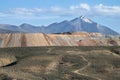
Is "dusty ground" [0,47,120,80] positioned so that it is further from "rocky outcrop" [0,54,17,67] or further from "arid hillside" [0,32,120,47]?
"arid hillside" [0,32,120,47]

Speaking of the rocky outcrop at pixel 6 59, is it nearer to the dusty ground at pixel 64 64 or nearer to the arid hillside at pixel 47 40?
the dusty ground at pixel 64 64

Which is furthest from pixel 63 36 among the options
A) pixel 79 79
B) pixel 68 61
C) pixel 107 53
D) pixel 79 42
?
pixel 79 79

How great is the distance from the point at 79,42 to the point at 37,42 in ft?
A: 62.8

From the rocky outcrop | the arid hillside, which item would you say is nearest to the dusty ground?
the rocky outcrop

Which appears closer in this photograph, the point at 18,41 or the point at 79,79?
the point at 79,79

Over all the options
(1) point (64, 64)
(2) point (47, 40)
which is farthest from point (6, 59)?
(2) point (47, 40)

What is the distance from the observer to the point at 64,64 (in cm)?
9819

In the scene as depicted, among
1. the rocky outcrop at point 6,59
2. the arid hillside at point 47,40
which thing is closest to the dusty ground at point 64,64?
the rocky outcrop at point 6,59

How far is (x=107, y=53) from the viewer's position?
365 ft

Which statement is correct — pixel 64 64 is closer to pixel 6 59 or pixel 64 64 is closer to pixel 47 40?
pixel 6 59

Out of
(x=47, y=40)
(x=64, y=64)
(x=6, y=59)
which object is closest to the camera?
(x=64, y=64)

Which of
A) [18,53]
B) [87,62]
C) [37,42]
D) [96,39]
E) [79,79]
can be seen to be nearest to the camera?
[79,79]

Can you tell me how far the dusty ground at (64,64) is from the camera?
83.4m

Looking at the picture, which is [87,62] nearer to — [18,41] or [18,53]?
[18,53]
